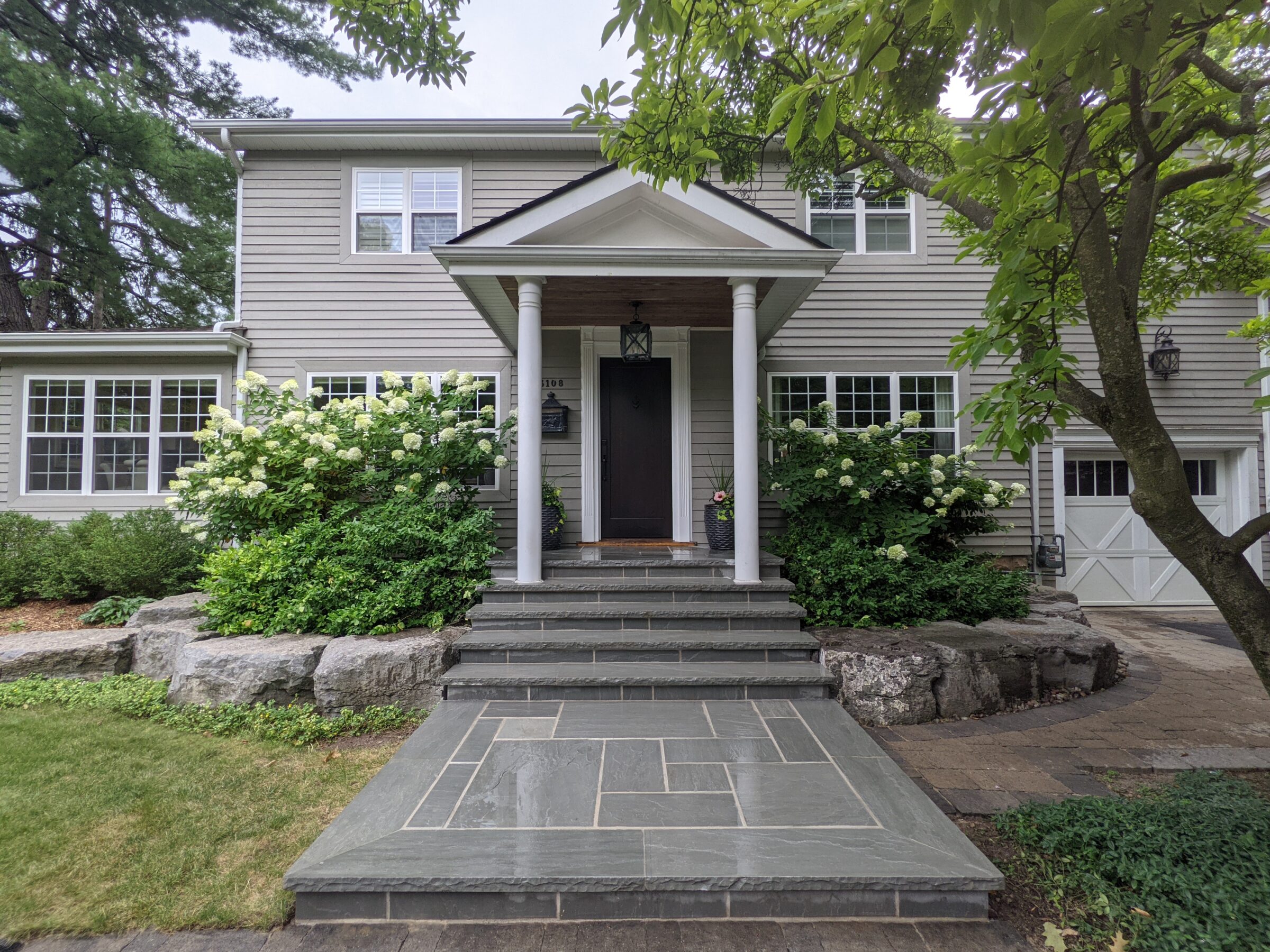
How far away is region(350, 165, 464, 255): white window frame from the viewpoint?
7.01 meters

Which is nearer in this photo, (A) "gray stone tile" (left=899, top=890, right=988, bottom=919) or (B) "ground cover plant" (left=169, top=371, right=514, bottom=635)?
(A) "gray stone tile" (left=899, top=890, right=988, bottom=919)

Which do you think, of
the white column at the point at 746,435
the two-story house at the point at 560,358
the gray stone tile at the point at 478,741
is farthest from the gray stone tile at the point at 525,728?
the two-story house at the point at 560,358

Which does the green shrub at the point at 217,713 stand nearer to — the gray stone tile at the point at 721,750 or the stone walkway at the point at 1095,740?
the gray stone tile at the point at 721,750

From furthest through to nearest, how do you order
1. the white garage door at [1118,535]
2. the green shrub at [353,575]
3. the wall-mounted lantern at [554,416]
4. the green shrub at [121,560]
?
the white garage door at [1118,535]
the wall-mounted lantern at [554,416]
the green shrub at [121,560]
the green shrub at [353,575]

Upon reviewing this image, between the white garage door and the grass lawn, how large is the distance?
833 cm

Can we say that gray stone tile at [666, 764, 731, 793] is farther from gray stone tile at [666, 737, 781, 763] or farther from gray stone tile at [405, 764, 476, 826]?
gray stone tile at [405, 764, 476, 826]

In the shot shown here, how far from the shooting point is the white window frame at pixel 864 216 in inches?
280

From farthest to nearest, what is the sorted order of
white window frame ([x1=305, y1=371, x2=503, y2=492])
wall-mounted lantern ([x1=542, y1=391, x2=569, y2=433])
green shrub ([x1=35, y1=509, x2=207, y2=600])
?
white window frame ([x1=305, y1=371, x2=503, y2=492])
wall-mounted lantern ([x1=542, y1=391, x2=569, y2=433])
green shrub ([x1=35, y1=509, x2=207, y2=600])

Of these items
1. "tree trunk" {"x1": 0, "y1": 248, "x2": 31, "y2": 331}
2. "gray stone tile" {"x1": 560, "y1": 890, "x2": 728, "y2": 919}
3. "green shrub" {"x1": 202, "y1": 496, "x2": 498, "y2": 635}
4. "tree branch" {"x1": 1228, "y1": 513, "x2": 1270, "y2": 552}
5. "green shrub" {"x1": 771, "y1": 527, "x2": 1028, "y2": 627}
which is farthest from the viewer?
Answer: "tree trunk" {"x1": 0, "y1": 248, "x2": 31, "y2": 331}

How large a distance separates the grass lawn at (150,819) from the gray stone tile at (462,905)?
1.43 ft

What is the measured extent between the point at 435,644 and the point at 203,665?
1605 mm

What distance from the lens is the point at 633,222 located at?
4945 mm

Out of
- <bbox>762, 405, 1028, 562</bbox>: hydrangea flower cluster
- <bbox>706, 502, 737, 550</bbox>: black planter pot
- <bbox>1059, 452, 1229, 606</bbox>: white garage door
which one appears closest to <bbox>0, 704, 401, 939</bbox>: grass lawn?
<bbox>706, 502, 737, 550</bbox>: black planter pot

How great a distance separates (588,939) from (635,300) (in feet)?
16.5
